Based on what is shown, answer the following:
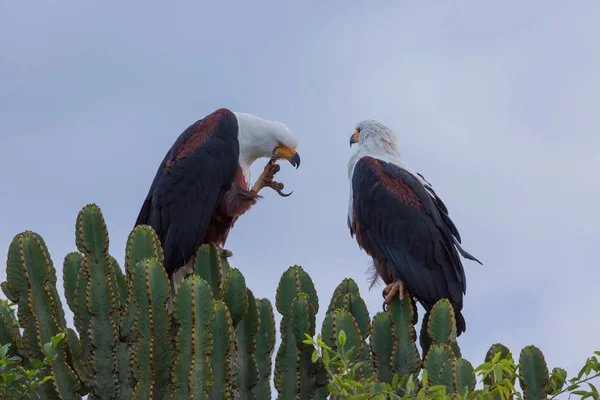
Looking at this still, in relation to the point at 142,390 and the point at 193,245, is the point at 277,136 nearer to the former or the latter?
the point at 193,245

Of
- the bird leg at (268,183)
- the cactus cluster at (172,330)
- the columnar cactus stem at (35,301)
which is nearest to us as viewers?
the cactus cluster at (172,330)

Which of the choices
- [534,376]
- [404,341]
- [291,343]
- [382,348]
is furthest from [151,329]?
[534,376]

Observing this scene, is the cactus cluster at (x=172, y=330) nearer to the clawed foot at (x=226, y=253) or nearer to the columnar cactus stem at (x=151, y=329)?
the columnar cactus stem at (x=151, y=329)

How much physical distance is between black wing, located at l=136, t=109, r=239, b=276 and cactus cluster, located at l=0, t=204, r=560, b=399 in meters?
0.65

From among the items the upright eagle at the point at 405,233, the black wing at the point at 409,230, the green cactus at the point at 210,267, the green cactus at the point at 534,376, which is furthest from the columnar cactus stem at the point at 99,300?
the green cactus at the point at 534,376

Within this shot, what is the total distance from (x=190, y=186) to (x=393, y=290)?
187 centimetres

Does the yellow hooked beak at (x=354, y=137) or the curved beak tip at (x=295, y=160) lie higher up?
the yellow hooked beak at (x=354, y=137)

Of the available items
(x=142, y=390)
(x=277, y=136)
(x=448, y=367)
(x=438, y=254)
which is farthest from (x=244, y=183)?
(x=448, y=367)

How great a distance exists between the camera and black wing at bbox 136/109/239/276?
26.4ft

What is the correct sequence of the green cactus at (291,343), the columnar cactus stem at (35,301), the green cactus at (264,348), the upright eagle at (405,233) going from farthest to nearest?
the upright eagle at (405,233) < the green cactus at (264,348) < the green cactus at (291,343) < the columnar cactus stem at (35,301)

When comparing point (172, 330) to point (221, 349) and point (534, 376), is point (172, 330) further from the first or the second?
point (534, 376)

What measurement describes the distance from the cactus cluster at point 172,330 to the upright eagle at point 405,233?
41cm

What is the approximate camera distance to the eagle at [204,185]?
8094mm

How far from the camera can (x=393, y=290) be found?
25.2ft
